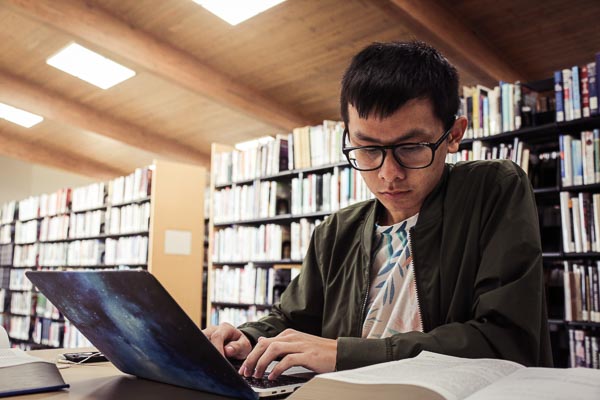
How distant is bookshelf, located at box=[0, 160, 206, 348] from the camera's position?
5367 millimetres

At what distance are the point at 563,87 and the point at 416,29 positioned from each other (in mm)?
1908

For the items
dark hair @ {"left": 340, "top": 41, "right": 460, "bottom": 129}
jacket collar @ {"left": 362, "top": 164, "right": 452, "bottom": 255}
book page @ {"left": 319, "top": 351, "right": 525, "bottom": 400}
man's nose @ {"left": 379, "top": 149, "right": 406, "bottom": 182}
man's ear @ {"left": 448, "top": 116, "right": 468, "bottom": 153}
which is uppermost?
dark hair @ {"left": 340, "top": 41, "right": 460, "bottom": 129}

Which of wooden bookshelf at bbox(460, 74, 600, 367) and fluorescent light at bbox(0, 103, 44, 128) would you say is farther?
fluorescent light at bbox(0, 103, 44, 128)

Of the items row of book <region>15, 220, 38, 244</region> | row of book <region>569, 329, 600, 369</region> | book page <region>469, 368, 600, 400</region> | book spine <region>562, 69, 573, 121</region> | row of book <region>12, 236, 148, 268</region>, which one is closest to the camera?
book page <region>469, 368, 600, 400</region>

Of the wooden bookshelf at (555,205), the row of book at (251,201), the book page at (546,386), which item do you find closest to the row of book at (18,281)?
the row of book at (251,201)

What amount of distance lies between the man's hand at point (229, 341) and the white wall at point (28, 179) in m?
10.7

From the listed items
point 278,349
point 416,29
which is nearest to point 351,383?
point 278,349

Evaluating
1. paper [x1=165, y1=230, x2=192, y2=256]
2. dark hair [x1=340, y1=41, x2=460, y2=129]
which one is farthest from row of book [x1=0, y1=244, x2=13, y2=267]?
dark hair [x1=340, y1=41, x2=460, y2=129]

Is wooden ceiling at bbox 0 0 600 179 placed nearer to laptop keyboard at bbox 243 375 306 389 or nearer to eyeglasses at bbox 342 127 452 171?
eyeglasses at bbox 342 127 452 171

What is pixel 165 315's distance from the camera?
2.16ft

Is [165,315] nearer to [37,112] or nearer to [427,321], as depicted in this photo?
[427,321]

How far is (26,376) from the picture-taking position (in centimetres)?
80

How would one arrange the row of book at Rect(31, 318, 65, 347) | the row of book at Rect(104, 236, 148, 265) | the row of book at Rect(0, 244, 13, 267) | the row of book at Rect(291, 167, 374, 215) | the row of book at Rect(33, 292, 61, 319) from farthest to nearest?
the row of book at Rect(0, 244, 13, 267) → the row of book at Rect(33, 292, 61, 319) → the row of book at Rect(31, 318, 65, 347) → the row of book at Rect(104, 236, 148, 265) → the row of book at Rect(291, 167, 374, 215)

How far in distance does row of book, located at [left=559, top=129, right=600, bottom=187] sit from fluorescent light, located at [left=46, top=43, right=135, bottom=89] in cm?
519
